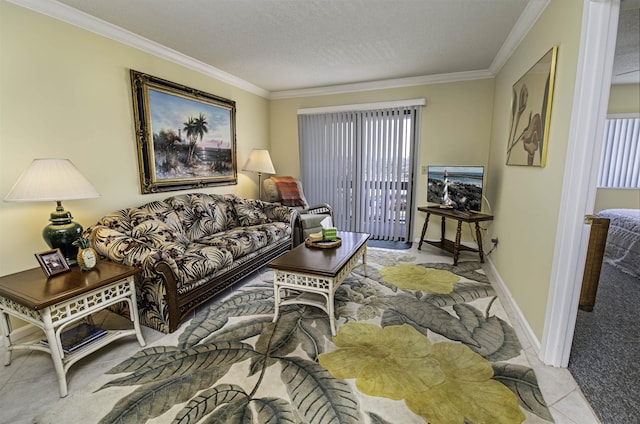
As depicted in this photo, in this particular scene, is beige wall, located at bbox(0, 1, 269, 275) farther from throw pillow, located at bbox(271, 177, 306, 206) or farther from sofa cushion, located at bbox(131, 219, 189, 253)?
throw pillow, located at bbox(271, 177, 306, 206)

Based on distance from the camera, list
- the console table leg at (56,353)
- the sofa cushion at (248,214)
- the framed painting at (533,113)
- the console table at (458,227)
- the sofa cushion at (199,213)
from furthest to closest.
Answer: the sofa cushion at (248,214) → the console table at (458,227) → the sofa cushion at (199,213) → the framed painting at (533,113) → the console table leg at (56,353)

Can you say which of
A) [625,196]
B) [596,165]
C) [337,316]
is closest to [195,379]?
[337,316]

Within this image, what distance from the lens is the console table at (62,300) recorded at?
1.62 metres

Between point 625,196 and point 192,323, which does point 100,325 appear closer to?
point 192,323

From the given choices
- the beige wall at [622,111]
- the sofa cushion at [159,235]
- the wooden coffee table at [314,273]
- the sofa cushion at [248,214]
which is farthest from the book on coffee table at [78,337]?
the beige wall at [622,111]

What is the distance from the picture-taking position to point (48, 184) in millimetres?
1944

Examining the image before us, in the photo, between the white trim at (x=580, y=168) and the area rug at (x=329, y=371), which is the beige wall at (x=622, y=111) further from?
the white trim at (x=580, y=168)

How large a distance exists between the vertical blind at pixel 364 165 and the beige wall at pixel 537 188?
1.48 metres

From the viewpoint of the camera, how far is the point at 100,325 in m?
2.34

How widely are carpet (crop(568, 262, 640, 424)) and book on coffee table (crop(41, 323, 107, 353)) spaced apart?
293 centimetres

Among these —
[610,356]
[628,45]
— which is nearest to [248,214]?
[610,356]

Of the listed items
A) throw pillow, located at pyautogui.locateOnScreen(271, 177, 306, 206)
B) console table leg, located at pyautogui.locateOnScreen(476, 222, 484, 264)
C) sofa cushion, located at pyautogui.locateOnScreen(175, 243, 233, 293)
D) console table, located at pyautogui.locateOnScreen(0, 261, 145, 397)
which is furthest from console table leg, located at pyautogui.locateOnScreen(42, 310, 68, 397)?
console table leg, located at pyautogui.locateOnScreen(476, 222, 484, 264)

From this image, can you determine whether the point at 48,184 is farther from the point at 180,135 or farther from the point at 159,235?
the point at 180,135

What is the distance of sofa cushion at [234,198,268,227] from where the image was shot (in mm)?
3754
